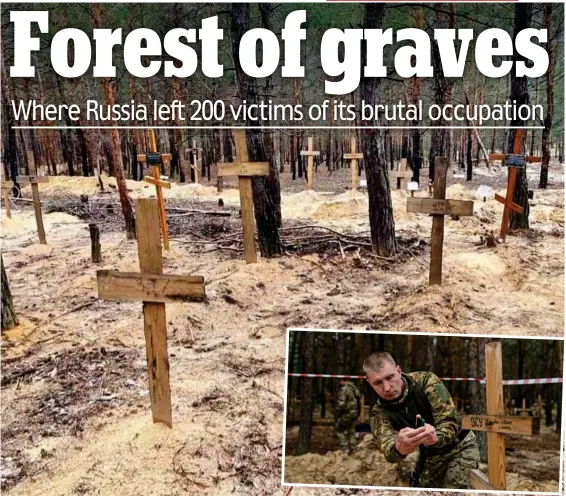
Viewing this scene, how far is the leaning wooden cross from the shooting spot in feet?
15.7

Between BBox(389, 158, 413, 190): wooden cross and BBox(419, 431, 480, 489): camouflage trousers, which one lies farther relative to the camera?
BBox(389, 158, 413, 190): wooden cross

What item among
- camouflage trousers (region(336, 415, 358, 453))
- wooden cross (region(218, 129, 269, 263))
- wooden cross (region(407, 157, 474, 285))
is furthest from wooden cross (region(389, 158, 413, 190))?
camouflage trousers (region(336, 415, 358, 453))

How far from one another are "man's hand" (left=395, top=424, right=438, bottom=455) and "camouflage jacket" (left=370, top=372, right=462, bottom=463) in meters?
0.05

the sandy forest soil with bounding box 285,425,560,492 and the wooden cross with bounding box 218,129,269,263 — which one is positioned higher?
the wooden cross with bounding box 218,129,269,263

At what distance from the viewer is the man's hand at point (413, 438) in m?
3.07

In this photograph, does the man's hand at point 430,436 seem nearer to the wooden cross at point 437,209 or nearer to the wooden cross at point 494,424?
the wooden cross at point 494,424

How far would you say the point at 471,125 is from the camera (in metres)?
4.26

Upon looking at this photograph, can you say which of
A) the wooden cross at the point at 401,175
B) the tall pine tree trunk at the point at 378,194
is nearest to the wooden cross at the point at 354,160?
the wooden cross at the point at 401,175

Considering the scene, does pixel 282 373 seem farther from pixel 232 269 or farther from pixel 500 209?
pixel 500 209

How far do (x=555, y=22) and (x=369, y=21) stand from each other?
57.9 inches

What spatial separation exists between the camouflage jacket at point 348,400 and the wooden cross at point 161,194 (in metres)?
2.41

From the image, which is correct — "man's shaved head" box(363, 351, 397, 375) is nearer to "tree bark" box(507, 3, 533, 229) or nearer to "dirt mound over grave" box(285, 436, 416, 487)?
"dirt mound over grave" box(285, 436, 416, 487)

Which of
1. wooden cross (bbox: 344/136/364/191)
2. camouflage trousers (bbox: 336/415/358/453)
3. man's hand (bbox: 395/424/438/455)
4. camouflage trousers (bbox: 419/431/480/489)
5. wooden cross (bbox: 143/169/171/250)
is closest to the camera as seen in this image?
man's hand (bbox: 395/424/438/455)

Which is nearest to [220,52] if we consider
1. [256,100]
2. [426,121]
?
[256,100]
